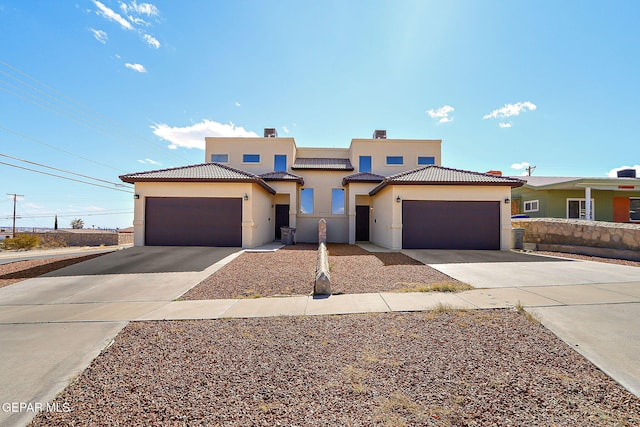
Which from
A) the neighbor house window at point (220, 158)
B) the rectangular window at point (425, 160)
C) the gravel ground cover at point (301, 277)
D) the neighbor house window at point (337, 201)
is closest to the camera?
the gravel ground cover at point (301, 277)

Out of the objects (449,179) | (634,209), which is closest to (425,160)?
(449,179)

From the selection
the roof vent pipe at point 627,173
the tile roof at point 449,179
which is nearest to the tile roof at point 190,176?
the tile roof at point 449,179

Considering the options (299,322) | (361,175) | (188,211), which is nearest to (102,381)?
(299,322)

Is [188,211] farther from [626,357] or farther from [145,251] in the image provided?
[626,357]

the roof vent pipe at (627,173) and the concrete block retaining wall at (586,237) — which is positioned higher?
the roof vent pipe at (627,173)

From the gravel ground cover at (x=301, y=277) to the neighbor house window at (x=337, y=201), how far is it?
29.1 ft

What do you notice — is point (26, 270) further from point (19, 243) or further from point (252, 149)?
point (19, 243)

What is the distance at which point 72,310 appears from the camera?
578cm

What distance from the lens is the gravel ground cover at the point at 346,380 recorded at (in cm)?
252

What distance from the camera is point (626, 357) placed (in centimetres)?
347

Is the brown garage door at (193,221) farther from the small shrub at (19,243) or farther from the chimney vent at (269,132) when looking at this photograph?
the small shrub at (19,243)

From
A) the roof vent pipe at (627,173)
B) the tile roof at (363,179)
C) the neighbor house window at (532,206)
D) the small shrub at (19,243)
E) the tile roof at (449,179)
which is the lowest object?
the small shrub at (19,243)

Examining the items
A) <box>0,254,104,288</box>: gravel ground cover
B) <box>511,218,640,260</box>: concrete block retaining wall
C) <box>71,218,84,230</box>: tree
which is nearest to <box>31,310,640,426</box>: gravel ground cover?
<box>0,254,104,288</box>: gravel ground cover

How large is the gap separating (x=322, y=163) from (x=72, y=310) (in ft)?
58.1
